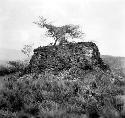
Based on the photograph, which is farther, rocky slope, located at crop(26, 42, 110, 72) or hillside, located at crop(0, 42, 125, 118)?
rocky slope, located at crop(26, 42, 110, 72)

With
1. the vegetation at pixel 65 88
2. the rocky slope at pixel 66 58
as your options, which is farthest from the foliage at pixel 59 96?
the rocky slope at pixel 66 58

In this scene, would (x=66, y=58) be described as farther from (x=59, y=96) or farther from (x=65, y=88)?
(x=59, y=96)

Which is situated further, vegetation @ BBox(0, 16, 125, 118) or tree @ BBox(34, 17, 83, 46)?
tree @ BBox(34, 17, 83, 46)

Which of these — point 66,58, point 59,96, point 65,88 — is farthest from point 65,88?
point 66,58

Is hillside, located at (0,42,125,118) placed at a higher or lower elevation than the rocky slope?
lower

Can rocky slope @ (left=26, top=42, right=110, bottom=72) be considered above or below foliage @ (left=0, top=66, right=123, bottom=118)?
above

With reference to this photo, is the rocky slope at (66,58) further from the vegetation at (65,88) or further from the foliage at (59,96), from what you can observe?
the foliage at (59,96)

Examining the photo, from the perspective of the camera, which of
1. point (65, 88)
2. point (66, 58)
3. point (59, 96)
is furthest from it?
point (66, 58)

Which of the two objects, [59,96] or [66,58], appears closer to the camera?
[59,96]

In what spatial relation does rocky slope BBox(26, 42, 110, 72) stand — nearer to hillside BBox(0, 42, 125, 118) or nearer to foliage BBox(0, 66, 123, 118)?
hillside BBox(0, 42, 125, 118)

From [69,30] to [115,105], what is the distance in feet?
36.0

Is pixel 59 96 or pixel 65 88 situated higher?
pixel 65 88

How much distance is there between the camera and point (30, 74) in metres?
18.7

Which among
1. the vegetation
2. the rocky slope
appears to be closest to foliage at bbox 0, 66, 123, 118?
the vegetation
